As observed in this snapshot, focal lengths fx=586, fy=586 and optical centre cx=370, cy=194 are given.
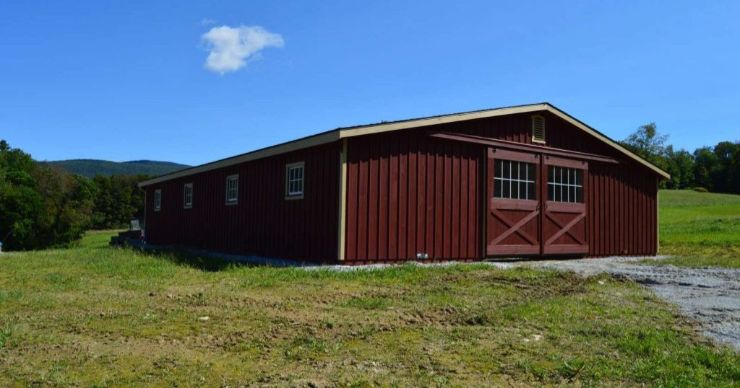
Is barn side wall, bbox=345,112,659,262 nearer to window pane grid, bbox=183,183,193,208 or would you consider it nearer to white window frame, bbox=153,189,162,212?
window pane grid, bbox=183,183,193,208

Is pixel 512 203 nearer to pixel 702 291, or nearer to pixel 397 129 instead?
pixel 397 129

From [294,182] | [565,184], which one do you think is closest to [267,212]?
[294,182]

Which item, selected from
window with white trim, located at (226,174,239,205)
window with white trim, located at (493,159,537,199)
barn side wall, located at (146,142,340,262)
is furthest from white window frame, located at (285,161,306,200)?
window with white trim, located at (493,159,537,199)

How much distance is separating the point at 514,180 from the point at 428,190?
258 centimetres

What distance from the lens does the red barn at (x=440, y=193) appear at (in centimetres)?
1092

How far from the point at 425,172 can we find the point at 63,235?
41731 millimetres

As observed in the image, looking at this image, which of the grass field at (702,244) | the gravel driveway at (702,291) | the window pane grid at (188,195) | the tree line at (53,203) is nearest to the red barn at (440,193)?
the window pane grid at (188,195)

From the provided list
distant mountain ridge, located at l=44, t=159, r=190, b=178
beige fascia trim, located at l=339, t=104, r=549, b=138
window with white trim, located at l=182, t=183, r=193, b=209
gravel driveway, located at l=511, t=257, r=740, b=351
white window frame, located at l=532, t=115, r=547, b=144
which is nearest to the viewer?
gravel driveway, located at l=511, t=257, r=740, b=351

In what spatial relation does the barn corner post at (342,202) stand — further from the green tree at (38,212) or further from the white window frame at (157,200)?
the green tree at (38,212)

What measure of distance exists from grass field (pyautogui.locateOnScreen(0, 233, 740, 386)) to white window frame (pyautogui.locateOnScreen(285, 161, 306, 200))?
3.37 m

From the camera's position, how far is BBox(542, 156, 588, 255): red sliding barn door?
13.7 metres

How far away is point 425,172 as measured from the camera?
1169cm

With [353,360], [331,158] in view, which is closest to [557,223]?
[331,158]

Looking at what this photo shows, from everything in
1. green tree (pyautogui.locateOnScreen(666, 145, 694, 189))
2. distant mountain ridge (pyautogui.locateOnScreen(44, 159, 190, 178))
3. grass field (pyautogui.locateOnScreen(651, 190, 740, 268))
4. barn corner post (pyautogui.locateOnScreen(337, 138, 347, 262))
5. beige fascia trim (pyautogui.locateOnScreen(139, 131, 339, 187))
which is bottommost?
grass field (pyautogui.locateOnScreen(651, 190, 740, 268))
